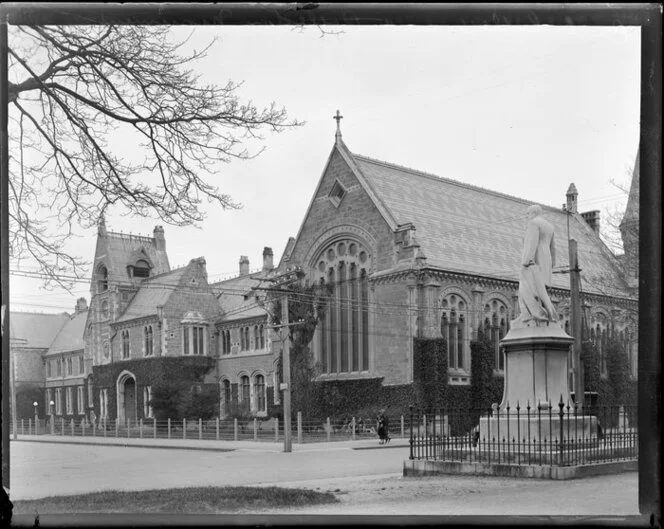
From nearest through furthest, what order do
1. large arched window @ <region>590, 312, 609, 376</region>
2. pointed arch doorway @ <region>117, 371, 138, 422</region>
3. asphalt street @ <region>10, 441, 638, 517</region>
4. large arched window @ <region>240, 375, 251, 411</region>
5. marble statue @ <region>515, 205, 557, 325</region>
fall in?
asphalt street @ <region>10, 441, 638, 517</region>, marble statue @ <region>515, 205, 557, 325</region>, pointed arch doorway @ <region>117, 371, 138, 422</region>, large arched window @ <region>590, 312, 609, 376</region>, large arched window @ <region>240, 375, 251, 411</region>

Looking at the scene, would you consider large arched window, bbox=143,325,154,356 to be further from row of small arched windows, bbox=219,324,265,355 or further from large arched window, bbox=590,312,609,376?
large arched window, bbox=590,312,609,376

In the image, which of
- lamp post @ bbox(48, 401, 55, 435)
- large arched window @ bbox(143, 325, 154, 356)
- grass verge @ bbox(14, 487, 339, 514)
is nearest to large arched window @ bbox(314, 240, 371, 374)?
large arched window @ bbox(143, 325, 154, 356)

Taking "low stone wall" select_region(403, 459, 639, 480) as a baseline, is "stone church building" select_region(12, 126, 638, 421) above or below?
above

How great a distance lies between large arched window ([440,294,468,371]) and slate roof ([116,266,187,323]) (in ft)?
43.3

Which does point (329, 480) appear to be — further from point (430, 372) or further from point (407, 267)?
point (407, 267)

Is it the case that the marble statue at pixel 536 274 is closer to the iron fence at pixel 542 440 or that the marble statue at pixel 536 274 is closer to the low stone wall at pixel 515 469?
the iron fence at pixel 542 440

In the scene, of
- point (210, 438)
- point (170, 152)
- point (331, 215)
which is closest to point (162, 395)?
point (210, 438)

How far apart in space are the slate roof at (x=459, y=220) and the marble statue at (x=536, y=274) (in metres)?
22.8

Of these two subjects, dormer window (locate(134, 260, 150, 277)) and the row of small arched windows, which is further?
the row of small arched windows

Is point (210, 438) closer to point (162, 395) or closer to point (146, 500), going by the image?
point (162, 395)

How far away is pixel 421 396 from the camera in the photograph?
39219mm

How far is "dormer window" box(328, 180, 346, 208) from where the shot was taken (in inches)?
1737

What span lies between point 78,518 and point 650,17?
23.4ft

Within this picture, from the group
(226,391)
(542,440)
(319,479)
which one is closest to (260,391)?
(226,391)
